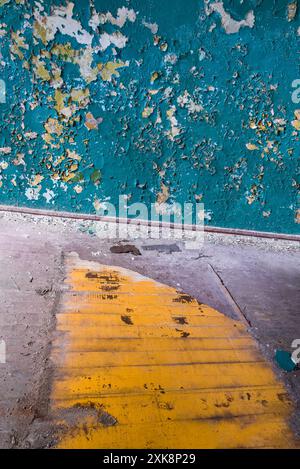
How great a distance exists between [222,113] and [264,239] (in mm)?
1026

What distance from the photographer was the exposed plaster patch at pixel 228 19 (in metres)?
2.09

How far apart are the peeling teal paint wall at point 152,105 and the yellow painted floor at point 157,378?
39.3 inches

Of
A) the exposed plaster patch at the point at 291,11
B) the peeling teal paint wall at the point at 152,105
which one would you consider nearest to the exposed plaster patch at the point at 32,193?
the peeling teal paint wall at the point at 152,105

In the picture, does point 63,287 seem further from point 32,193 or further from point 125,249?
point 32,193

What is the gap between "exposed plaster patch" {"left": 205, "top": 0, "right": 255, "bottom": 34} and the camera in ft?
6.86

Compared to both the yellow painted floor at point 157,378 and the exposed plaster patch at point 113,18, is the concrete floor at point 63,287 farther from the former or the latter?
the exposed plaster patch at point 113,18

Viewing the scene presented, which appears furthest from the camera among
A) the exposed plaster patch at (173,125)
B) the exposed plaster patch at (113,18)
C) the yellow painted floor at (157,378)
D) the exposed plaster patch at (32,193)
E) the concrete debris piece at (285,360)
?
the exposed plaster patch at (32,193)

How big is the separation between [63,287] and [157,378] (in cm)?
73

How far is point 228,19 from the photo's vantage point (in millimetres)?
2125

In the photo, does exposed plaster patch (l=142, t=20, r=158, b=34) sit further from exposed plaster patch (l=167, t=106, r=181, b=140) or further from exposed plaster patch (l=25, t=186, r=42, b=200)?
exposed plaster patch (l=25, t=186, r=42, b=200)

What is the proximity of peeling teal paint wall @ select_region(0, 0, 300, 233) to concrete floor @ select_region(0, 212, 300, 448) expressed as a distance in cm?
29
